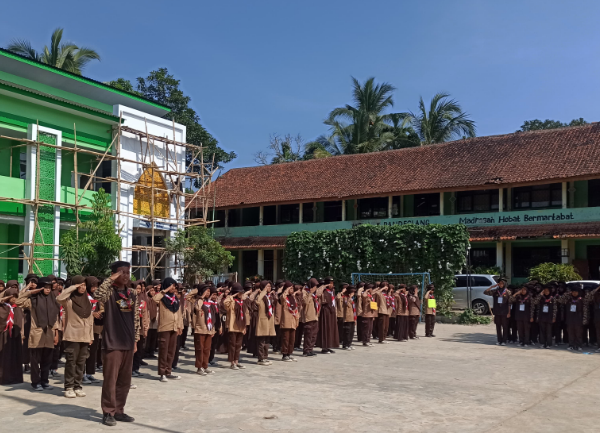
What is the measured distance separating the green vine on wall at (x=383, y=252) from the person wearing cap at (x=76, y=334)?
1457cm

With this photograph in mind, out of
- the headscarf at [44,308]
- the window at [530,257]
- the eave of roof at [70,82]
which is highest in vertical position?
the eave of roof at [70,82]

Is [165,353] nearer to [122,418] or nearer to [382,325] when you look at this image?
[122,418]

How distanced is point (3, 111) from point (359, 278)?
1267 centimetres

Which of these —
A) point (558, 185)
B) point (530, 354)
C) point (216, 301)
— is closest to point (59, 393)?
point (216, 301)

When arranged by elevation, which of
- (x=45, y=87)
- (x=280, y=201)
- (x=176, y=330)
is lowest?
(x=176, y=330)

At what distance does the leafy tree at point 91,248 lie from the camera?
17.7m

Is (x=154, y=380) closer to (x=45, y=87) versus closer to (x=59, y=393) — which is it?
(x=59, y=393)

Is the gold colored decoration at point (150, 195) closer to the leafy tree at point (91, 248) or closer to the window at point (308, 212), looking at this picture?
the leafy tree at point (91, 248)

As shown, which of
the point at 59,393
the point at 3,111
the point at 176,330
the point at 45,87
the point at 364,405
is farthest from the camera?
the point at 45,87

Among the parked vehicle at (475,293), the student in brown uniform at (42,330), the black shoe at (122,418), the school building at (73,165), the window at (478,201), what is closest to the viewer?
the black shoe at (122,418)

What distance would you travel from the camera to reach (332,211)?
3164 cm

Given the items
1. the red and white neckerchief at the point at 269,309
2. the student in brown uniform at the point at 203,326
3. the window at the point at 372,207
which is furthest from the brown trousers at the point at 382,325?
the window at the point at 372,207

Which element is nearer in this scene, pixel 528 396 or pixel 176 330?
pixel 528 396

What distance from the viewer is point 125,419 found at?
6.77 meters
